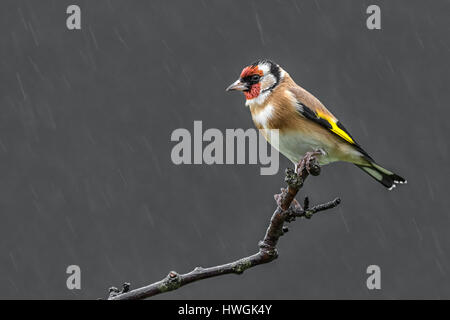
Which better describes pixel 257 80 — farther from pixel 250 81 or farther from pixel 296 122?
pixel 296 122

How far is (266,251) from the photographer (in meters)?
2.64

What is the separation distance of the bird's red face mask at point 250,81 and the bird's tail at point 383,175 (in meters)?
0.93

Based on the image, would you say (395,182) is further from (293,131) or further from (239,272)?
(239,272)

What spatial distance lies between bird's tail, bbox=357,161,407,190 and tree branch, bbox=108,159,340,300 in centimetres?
134

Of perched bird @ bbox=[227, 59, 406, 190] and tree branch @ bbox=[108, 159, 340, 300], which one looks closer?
tree branch @ bbox=[108, 159, 340, 300]

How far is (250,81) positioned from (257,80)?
0.17 ft

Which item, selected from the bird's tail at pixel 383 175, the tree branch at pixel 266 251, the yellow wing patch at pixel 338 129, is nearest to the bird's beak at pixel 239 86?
the yellow wing patch at pixel 338 129

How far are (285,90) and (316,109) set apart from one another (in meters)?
0.26

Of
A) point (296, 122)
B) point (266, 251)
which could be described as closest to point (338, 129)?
point (296, 122)

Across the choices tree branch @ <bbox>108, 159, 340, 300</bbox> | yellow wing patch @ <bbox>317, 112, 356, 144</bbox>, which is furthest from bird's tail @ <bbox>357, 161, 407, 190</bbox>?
tree branch @ <bbox>108, 159, 340, 300</bbox>

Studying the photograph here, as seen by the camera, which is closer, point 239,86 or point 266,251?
point 266,251

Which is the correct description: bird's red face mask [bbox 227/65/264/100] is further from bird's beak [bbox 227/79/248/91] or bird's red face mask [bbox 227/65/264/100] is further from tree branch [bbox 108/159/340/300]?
tree branch [bbox 108/159/340/300]

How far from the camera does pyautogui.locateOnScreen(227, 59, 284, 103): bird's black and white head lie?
4.07 m

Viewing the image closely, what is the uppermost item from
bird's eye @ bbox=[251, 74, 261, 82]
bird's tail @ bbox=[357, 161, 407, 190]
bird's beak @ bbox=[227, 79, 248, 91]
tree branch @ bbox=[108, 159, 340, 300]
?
bird's eye @ bbox=[251, 74, 261, 82]
